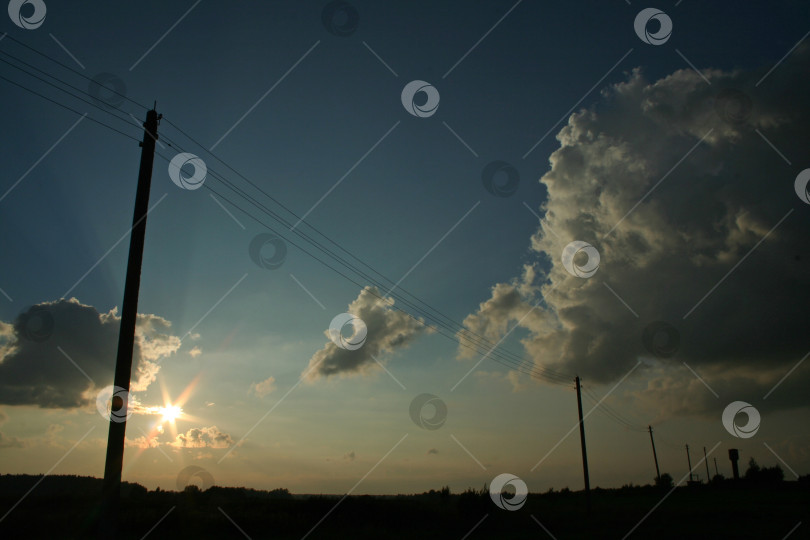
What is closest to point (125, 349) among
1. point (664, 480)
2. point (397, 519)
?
point (397, 519)

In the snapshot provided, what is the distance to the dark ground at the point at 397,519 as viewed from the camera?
27219 mm

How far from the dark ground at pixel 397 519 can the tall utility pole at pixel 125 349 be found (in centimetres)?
1971

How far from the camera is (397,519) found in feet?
113

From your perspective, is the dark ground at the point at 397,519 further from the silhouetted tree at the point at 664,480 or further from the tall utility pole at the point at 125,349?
the silhouetted tree at the point at 664,480

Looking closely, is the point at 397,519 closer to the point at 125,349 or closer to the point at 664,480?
the point at 125,349

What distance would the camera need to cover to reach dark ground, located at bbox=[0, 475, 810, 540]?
27219 millimetres

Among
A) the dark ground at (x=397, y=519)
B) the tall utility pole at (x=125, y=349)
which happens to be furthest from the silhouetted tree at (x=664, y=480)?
the tall utility pole at (x=125, y=349)

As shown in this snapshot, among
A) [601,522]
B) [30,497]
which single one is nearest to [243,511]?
[30,497]

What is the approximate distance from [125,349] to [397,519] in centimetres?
3014

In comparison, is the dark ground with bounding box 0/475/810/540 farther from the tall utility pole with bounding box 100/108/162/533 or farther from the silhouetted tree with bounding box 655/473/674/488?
the silhouetted tree with bounding box 655/473/674/488

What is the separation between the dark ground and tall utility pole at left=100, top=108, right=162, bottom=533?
19712 mm

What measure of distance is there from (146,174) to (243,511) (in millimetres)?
28700

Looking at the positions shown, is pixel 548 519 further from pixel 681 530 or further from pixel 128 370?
pixel 128 370

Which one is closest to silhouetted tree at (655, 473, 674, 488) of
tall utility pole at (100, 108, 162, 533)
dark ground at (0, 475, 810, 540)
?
dark ground at (0, 475, 810, 540)
